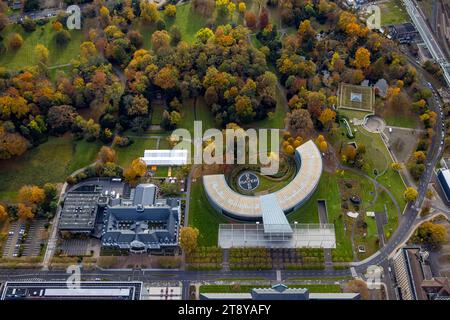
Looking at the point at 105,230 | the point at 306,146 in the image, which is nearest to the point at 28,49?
the point at 105,230

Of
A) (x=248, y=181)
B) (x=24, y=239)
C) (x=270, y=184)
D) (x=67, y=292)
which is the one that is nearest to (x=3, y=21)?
(x=24, y=239)

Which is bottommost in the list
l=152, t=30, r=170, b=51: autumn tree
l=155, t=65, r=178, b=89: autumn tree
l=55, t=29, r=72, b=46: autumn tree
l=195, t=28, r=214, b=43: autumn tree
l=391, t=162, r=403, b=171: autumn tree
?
l=391, t=162, r=403, b=171: autumn tree

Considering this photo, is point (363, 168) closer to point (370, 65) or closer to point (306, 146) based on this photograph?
point (306, 146)

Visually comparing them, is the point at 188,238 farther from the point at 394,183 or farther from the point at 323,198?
the point at 394,183

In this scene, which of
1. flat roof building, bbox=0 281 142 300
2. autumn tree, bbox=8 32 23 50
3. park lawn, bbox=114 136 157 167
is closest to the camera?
flat roof building, bbox=0 281 142 300

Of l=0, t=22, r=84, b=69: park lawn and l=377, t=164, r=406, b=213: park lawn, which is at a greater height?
l=0, t=22, r=84, b=69: park lawn

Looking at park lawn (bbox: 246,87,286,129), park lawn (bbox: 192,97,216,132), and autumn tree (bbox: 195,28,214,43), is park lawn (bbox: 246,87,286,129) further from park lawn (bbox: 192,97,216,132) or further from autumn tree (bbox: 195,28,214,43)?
autumn tree (bbox: 195,28,214,43)

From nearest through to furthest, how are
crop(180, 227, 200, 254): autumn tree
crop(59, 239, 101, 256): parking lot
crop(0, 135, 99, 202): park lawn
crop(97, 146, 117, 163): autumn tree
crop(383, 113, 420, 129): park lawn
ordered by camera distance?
crop(180, 227, 200, 254): autumn tree
crop(59, 239, 101, 256): parking lot
crop(97, 146, 117, 163): autumn tree
crop(0, 135, 99, 202): park lawn
crop(383, 113, 420, 129): park lawn

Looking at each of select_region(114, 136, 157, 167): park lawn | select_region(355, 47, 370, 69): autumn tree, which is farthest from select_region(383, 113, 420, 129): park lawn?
select_region(114, 136, 157, 167): park lawn
